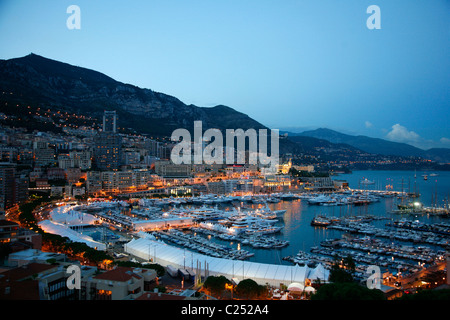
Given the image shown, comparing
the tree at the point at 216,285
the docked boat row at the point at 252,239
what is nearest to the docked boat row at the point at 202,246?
the docked boat row at the point at 252,239

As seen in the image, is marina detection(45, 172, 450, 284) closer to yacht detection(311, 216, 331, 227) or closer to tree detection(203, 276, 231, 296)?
yacht detection(311, 216, 331, 227)

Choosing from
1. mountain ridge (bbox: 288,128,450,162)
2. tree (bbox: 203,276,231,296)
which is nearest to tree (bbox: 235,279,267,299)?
tree (bbox: 203,276,231,296)

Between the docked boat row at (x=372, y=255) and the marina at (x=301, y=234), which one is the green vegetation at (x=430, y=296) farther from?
the docked boat row at (x=372, y=255)

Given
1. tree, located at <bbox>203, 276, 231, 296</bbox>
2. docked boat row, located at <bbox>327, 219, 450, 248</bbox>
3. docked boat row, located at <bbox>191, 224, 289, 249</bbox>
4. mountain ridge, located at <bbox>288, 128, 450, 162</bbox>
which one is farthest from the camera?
mountain ridge, located at <bbox>288, 128, 450, 162</bbox>

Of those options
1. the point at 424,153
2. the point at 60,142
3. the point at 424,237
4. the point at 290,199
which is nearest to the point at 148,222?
the point at 424,237

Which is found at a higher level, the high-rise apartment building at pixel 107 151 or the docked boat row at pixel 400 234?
the high-rise apartment building at pixel 107 151

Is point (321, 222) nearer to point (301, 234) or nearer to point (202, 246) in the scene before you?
point (301, 234)

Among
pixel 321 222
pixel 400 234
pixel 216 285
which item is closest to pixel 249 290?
pixel 216 285

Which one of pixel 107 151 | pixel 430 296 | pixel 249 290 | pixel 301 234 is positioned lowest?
pixel 301 234

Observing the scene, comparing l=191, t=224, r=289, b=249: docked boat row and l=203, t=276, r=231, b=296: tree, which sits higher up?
l=203, t=276, r=231, b=296: tree

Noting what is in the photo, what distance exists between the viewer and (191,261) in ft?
27.9

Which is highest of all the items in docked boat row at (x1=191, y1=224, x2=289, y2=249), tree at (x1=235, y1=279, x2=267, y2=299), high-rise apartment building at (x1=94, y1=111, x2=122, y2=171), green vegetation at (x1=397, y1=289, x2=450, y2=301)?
high-rise apartment building at (x1=94, y1=111, x2=122, y2=171)
